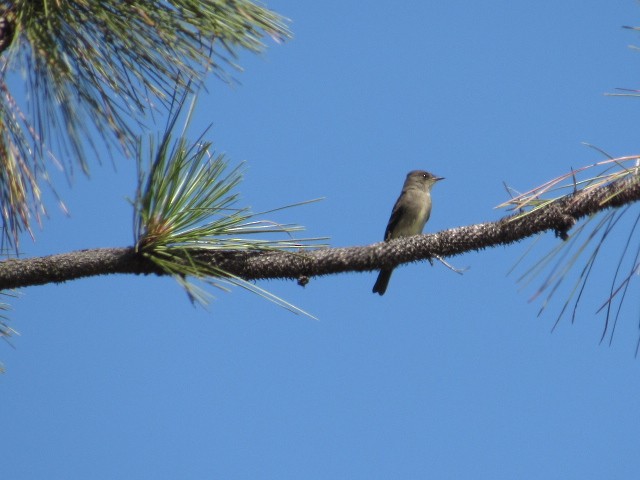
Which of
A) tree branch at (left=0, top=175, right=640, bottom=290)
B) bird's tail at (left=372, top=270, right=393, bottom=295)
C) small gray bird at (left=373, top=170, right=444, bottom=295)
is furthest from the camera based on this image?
Result: small gray bird at (left=373, top=170, right=444, bottom=295)

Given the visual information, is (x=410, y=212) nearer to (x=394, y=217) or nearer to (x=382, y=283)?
(x=394, y=217)

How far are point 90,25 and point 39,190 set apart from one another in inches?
27.5

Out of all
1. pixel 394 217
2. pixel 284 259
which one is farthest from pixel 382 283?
pixel 284 259

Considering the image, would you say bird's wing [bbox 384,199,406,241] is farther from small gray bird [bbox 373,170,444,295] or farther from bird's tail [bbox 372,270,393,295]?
bird's tail [bbox 372,270,393,295]

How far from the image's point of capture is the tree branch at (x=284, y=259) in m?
3.03

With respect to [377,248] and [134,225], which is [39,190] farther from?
[377,248]

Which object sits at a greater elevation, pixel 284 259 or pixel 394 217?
pixel 394 217

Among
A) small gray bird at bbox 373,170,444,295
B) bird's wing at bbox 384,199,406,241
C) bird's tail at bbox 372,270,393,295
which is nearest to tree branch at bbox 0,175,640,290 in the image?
bird's tail at bbox 372,270,393,295

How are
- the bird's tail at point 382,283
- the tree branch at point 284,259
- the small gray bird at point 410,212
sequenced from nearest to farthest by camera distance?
1. the tree branch at point 284,259
2. the bird's tail at point 382,283
3. the small gray bird at point 410,212

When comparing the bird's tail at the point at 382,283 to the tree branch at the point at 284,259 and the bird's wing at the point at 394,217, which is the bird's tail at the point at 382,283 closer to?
the bird's wing at the point at 394,217

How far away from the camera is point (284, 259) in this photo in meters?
3.26

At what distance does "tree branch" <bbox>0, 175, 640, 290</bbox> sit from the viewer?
3.03 meters

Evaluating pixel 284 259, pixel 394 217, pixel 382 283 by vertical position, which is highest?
pixel 394 217

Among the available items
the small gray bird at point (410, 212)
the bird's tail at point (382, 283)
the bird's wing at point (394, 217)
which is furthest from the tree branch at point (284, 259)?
the bird's wing at point (394, 217)
